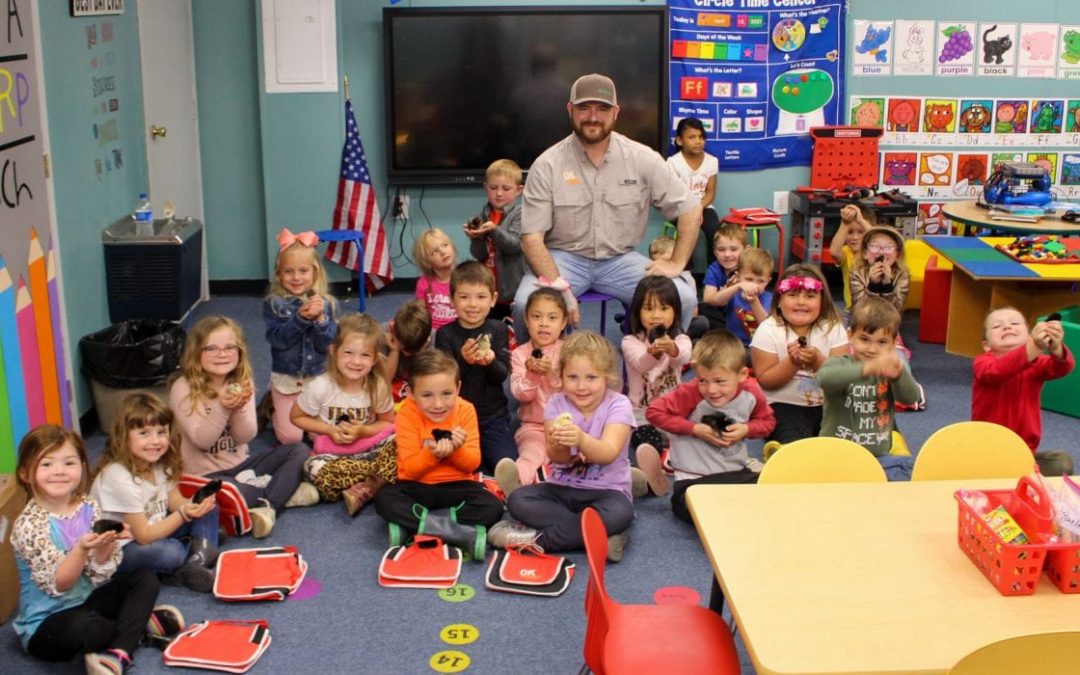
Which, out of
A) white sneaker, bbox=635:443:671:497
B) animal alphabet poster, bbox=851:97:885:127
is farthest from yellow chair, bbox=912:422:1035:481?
animal alphabet poster, bbox=851:97:885:127

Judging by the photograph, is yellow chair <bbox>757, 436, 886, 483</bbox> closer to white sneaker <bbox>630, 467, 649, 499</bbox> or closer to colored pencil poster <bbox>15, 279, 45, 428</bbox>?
white sneaker <bbox>630, 467, 649, 499</bbox>

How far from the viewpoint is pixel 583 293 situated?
5523mm

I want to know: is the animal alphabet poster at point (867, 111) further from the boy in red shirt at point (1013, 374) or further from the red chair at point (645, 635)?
the red chair at point (645, 635)

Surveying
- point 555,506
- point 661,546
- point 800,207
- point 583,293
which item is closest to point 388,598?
point 555,506

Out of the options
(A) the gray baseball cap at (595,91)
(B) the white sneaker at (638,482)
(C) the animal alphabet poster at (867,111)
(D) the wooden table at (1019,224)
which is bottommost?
(B) the white sneaker at (638,482)

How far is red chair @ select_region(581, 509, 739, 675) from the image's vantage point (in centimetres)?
259

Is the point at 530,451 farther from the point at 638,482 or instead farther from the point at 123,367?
the point at 123,367

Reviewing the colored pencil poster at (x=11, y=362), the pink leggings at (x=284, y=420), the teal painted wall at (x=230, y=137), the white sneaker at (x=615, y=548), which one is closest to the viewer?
the white sneaker at (x=615, y=548)

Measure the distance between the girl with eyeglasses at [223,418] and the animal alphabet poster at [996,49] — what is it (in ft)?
19.0

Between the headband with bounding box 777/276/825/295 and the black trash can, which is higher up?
the headband with bounding box 777/276/825/295

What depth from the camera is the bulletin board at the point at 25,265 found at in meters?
4.16

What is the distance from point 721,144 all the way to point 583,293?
281 cm

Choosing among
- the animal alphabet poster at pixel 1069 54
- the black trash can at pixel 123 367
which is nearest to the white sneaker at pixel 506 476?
the black trash can at pixel 123 367

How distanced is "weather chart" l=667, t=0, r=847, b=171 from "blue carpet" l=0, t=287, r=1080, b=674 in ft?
13.3
